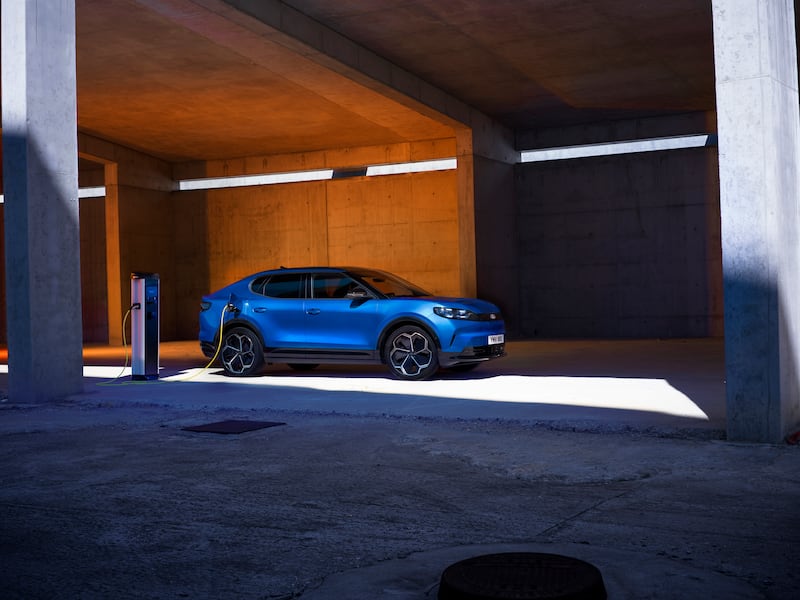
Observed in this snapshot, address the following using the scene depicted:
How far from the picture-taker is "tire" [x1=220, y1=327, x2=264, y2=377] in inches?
496

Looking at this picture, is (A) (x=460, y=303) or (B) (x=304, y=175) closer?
(A) (x=460, y=303)

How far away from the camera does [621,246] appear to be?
73.6 ft

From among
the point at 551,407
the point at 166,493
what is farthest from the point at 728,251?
the point at 166,493

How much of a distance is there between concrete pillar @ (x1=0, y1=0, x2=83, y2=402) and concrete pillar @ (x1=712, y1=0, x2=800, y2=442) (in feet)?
23.4

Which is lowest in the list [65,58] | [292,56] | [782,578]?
[782,578]

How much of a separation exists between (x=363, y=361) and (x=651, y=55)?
30.1ft

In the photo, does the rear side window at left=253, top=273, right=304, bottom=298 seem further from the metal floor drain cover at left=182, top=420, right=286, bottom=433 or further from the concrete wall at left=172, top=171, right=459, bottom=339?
the concrete wall at left=172, top=171, right=459, bottom=339

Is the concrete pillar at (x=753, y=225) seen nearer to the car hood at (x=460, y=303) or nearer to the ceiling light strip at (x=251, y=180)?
the car hood at (x=460, y=303)

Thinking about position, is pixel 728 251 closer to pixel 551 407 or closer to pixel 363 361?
pixel 551 407

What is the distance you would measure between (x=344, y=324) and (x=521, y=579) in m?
8.75

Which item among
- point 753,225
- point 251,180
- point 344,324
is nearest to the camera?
point 753,225

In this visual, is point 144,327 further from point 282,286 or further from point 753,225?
point 753,225

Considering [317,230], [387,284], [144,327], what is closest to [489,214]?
[317,230]

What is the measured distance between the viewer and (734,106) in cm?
671
